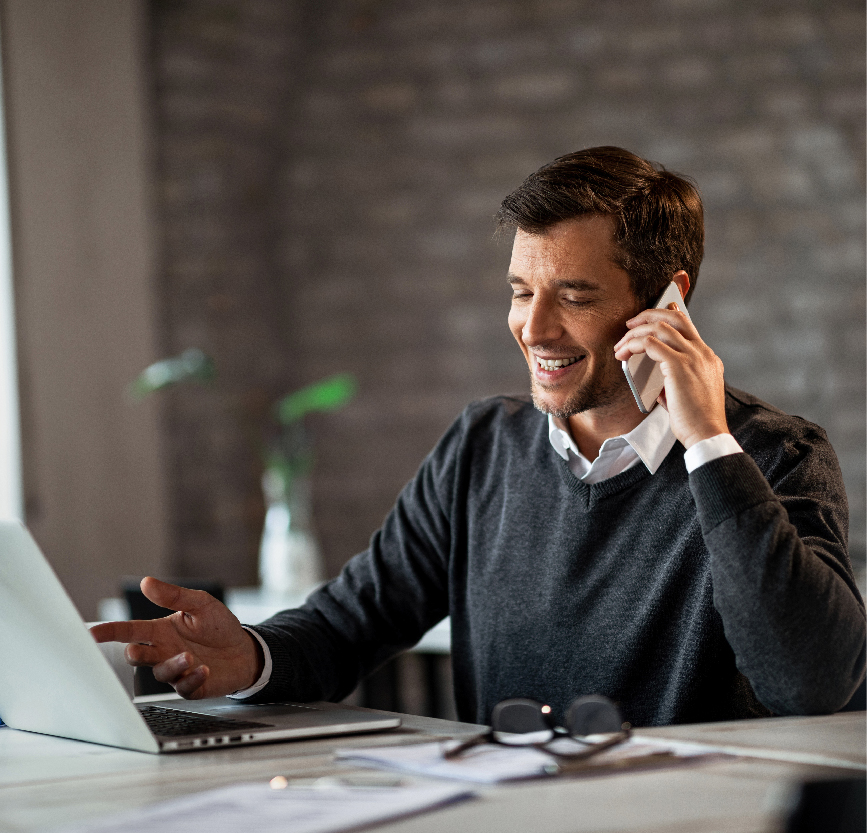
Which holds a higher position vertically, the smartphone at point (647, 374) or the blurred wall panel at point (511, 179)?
the blurred wall panel at point (511, 179)

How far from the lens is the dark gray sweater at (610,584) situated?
121 cm

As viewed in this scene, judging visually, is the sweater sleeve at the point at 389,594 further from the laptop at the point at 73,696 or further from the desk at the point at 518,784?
the desk at the point at 518,784

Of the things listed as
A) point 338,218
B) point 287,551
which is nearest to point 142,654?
point 287,551

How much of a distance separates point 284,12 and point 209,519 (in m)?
1.68

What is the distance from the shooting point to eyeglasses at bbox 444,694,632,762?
97 cm

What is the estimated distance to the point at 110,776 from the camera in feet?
3.28

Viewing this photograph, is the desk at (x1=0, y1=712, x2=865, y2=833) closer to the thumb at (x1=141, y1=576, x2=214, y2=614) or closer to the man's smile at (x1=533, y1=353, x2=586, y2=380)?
the thumb at (x1=141, y1=576, x2=214, y2=614)

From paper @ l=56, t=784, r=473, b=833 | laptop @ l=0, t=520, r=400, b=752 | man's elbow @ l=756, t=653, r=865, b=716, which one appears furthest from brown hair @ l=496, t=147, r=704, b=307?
paper @ l=56, t=784, r=473, b=833

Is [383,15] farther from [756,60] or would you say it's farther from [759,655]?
[759,655]

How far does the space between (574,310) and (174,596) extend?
65 cm

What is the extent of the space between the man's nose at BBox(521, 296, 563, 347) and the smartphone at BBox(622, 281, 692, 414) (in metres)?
0.11

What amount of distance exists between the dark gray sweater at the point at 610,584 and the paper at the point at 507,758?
25 centimetres

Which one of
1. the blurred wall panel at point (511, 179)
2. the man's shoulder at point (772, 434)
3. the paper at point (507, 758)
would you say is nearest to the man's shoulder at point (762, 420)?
the man's shoulder at point (772, 434)

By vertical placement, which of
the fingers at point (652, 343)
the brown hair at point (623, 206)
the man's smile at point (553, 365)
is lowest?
the man's smile at point (553, 365)
